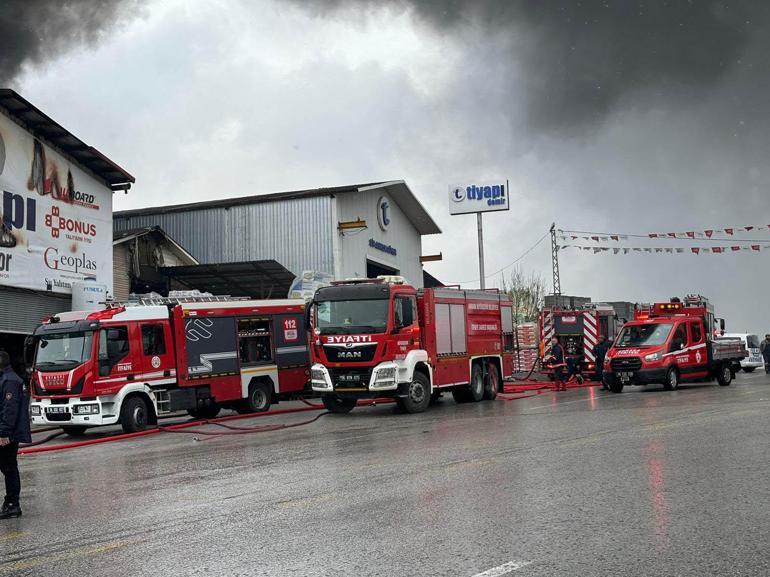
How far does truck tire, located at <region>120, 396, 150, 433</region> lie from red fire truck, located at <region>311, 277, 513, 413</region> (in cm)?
365

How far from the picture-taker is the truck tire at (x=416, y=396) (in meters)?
18.2

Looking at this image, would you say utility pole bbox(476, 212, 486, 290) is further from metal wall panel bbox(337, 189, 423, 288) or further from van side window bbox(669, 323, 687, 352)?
van side window bbox(669, 323, 687, 352)

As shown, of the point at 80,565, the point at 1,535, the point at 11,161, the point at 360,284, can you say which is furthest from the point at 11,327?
the point at 80,565

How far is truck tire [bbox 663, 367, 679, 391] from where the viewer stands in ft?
77.1

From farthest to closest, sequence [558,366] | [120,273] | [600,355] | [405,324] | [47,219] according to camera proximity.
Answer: [120,273] → [600,355] → [558,366] → [47,219] → [405,324]

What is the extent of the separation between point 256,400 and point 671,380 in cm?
1171

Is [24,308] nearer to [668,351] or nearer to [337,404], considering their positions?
[337,404]

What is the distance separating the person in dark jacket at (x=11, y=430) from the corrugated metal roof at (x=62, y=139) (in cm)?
1707

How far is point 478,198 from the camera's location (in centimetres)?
4525

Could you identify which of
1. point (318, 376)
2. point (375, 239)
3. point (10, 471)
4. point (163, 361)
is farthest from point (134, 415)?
point (375, 239)

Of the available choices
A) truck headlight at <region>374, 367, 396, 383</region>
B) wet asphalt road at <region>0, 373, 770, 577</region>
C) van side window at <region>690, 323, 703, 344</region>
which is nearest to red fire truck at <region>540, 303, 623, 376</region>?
van side window at <region>690, 323, 703, 344</region>

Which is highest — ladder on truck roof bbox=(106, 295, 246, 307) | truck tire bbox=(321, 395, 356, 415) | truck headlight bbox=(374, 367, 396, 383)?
ladder on truck roof bbox=(106, 295, 246, 307)

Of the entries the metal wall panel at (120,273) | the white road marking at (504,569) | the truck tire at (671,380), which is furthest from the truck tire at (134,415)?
the truck tire at (671,380)

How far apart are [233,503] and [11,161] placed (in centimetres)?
1858
